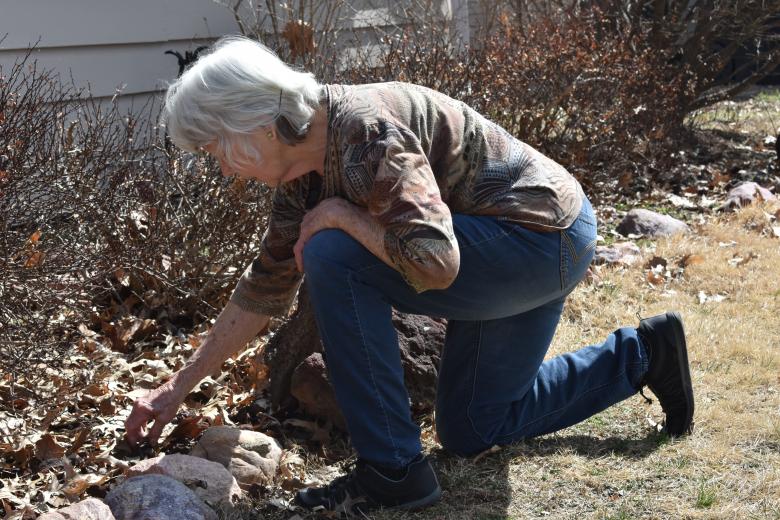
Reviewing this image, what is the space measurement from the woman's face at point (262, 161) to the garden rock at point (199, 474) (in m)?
0.90

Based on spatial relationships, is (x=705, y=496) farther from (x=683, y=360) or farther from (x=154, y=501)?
(x=154, y=501)

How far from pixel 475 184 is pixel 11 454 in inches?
67.6

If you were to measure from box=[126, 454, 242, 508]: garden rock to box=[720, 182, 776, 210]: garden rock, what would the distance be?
4.72 m

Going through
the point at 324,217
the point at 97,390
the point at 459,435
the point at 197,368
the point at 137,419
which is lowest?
the point at 459,435

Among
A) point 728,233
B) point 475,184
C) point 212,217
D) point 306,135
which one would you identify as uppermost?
point 306,135

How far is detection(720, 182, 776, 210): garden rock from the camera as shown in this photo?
6.72 meters

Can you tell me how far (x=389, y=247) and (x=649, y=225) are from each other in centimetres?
400

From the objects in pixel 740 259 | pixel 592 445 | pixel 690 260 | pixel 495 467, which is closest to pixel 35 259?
pixel 495 467

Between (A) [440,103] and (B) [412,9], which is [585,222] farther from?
(B) [412,9]

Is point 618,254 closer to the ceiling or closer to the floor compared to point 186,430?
closer to the floor

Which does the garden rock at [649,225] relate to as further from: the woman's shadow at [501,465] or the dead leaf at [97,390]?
the dead leaf at [97,390]

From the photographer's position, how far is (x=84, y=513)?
256 cm

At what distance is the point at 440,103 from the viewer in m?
2.82

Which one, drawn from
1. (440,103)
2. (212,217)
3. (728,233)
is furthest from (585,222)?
(728,233)
